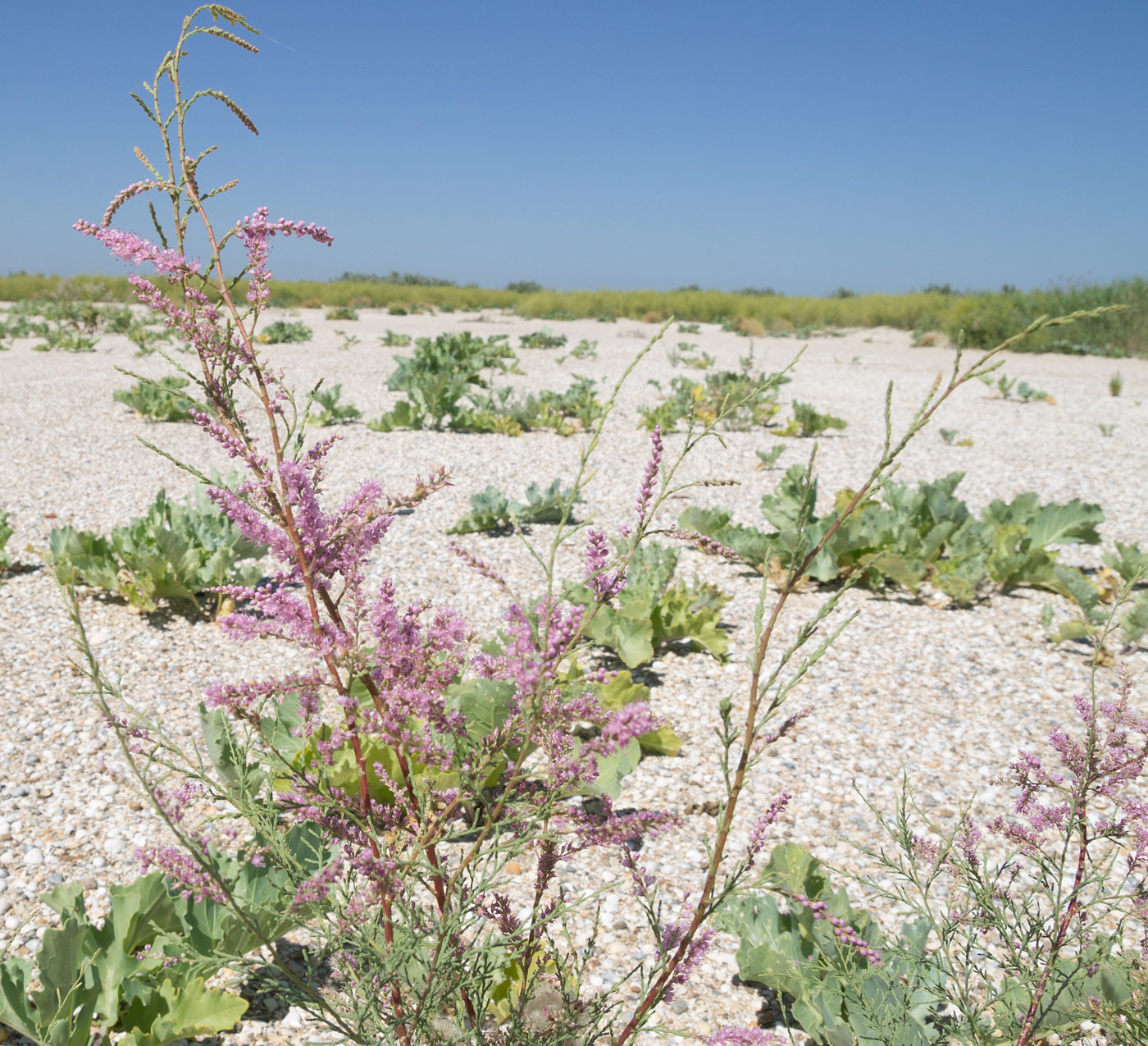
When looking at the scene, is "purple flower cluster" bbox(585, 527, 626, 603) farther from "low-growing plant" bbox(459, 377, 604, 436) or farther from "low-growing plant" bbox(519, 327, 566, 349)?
"low-growing plant" bbox(519, 327, 566, 349)

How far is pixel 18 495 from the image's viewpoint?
6203 millimetres

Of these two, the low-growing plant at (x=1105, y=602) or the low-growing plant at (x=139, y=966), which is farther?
the low-growing plant at (x=1105, y=602)

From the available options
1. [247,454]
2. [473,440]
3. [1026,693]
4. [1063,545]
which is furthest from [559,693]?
[473,440]

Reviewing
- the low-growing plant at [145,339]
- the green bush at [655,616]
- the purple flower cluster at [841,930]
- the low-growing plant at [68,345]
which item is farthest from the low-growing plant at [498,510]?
the low-growing plant at [68,345]

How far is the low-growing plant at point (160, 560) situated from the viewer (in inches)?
172

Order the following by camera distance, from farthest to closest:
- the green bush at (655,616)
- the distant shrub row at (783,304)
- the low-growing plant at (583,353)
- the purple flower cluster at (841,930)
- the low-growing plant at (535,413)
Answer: the distant shrub row at (783,304) → the low-growing plant at (583,353) → the low-growing plant at (535,413) → the green bush at (655,616) → the purple flower cluster at (841,930)

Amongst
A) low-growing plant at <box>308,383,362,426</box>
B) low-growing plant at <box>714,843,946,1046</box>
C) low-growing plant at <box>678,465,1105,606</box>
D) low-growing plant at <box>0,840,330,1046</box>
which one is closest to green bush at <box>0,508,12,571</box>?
low-growing plant at <box>0,840,330,1046</box>

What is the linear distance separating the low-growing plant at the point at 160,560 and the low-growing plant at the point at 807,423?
20.8 feet

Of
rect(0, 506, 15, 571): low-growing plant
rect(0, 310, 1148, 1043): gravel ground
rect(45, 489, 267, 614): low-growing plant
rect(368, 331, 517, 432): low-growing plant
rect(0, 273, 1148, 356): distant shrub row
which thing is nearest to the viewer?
rect(0, 310, 1148, 1043): gravel ground

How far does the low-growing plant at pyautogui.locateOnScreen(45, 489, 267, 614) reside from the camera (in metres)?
4.38

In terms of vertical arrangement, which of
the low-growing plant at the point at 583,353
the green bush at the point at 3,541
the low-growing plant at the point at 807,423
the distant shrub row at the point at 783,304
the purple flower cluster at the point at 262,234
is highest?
the distant shrub row at the point at 783,304

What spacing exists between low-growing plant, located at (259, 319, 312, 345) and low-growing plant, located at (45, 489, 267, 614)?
12.4 m

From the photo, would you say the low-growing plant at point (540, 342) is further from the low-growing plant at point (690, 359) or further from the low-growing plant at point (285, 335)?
the low-growing plant at point (285, 335)

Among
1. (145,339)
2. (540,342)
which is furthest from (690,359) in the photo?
(145,339)
